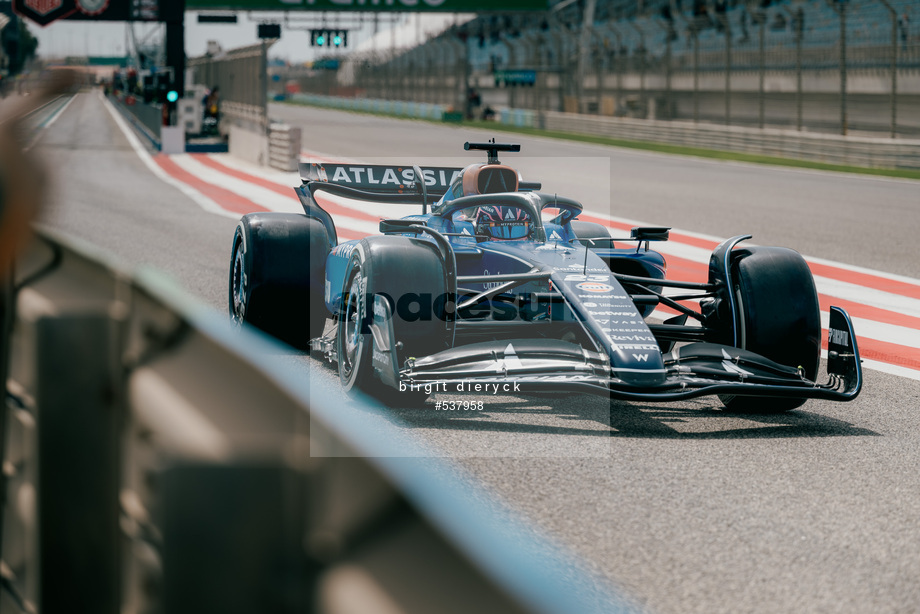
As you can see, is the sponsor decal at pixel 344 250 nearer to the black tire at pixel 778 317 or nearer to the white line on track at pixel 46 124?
the black tire at pixel 778 317

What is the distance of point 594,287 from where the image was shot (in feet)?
18.8

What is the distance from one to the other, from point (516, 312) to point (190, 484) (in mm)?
5216

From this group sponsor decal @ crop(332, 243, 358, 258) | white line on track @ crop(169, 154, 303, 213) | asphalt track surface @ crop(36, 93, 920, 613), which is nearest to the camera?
asphalt track surface @ crop(36, 93, 920, 613)

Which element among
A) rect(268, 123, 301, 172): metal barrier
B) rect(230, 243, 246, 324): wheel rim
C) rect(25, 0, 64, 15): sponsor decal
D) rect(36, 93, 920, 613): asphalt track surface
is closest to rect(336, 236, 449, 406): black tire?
rect(36, 93, 920, 613): asphalt track surface

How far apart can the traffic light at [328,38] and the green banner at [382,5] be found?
6.14 metres

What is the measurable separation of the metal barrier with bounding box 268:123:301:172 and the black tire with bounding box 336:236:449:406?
16837 millimetres

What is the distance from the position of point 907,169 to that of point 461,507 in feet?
82.0

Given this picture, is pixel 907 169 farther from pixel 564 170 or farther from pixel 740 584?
pixel 740 584

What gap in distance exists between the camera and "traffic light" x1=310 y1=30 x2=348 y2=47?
47219 millimetres

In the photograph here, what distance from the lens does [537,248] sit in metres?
6.52

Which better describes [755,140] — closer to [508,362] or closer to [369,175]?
[369,175]

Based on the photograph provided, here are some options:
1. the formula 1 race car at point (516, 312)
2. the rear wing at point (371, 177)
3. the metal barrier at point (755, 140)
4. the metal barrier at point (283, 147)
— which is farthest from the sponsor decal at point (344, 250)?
the metal barrier at point (755, 140)

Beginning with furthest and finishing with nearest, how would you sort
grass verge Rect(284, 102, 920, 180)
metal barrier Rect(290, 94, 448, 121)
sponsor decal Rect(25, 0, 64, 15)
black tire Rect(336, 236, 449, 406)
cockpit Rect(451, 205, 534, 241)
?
metal barrier Rect(290, 94, 448, 121)
sponsor decal Rect(25, 0, 64, 15)
grass verge Rect(284, 102, 920, 180)
cockpit Rect(451, 205, 534, 241)
black tire Rect(336, 236, 449, 406)

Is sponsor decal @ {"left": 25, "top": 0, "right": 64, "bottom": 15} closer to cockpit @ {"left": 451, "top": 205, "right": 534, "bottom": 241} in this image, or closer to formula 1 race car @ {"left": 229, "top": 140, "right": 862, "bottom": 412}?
formula 1 race car @ {"left": 229, "top": 140, "right": 862, "bottom": 412}
